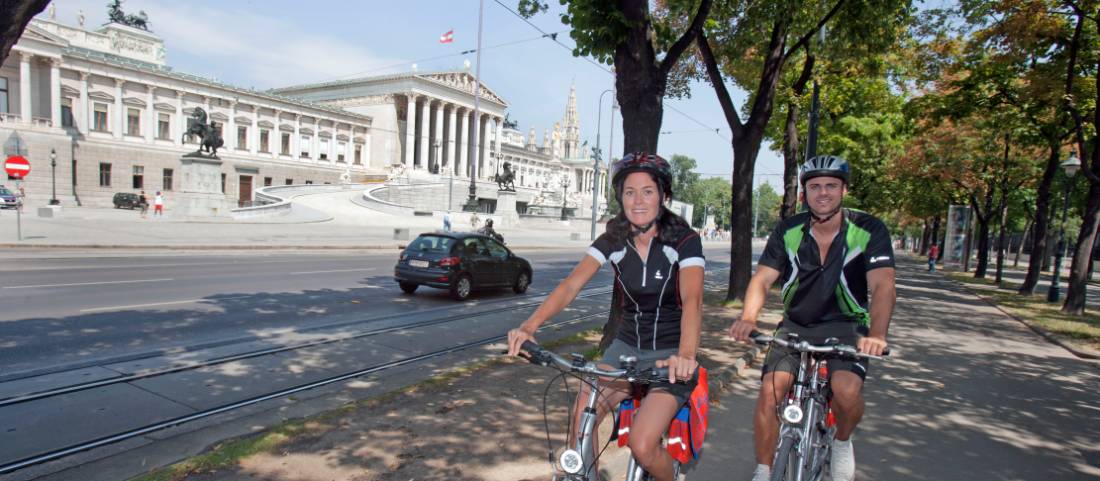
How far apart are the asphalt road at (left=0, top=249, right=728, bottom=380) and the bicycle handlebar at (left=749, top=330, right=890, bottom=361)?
6816 millimetres

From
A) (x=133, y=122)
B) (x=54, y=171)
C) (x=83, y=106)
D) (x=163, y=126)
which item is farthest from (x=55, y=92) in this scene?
(x=163, y=126)

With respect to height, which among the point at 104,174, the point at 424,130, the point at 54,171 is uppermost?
→ the point at 424,130

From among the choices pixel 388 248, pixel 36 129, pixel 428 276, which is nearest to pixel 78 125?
pixel 36 129

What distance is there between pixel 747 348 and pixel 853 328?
15.7ft

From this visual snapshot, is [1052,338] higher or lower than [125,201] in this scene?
lower

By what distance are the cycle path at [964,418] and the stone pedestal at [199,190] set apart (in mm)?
31451

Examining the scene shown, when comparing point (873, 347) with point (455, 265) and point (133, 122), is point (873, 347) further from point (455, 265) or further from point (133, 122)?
point (133, 122)

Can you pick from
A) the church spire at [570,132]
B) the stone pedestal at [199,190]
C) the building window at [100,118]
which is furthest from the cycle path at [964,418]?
the church spire at [570,132]

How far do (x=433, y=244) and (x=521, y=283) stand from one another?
2472 millimetres

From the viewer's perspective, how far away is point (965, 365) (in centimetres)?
845

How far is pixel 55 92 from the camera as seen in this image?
4922 cm

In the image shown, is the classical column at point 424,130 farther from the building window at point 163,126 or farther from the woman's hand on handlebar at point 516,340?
the woman's hand on handlebar at point 516,340

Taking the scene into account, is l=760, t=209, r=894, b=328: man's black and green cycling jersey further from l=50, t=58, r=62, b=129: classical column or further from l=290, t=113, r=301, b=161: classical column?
l=290, t=113, r=301, b=161: classical column

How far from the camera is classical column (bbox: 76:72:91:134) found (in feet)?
169
